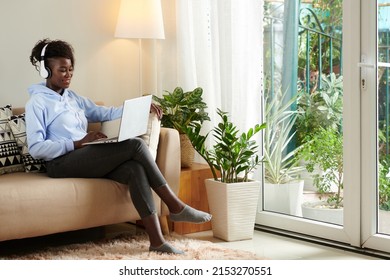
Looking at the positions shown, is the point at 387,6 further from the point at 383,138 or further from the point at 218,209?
the point at 218,209

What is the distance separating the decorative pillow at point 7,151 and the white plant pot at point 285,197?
1414 millimetres

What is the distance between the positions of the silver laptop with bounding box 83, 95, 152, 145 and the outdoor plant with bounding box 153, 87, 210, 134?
0.39m

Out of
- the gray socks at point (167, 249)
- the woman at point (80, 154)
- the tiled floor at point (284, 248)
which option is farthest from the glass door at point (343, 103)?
the gray socks at point (167, 249)

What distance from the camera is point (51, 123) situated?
3855 millimetres

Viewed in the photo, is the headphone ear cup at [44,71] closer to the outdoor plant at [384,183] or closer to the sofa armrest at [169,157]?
the sofa armrest at [169,157]

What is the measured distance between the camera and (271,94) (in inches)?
169

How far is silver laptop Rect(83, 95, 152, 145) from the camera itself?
11.8 ft

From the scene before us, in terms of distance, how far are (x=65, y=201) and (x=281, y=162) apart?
132 cm

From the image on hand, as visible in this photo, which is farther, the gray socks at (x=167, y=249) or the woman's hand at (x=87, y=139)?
the woman's hand at (x=87, y=139)

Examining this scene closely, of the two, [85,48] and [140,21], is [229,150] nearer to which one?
[140,21]

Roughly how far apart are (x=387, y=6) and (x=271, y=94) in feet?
3.04

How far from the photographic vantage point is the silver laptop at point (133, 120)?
3598mm

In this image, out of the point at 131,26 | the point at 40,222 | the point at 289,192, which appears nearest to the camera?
the point at 40,222
